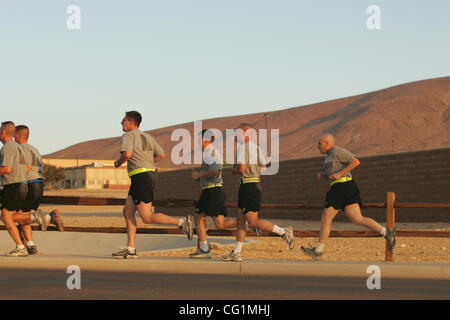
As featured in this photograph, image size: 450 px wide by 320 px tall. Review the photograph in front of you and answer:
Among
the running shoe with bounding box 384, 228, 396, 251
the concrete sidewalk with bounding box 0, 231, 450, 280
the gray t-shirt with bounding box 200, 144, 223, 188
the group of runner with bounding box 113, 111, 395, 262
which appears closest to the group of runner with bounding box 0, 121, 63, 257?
the concrete sidewalk with bounding box 0, 231, 450, 280

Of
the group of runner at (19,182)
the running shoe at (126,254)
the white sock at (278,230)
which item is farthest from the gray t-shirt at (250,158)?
the group of runner at (19,182)

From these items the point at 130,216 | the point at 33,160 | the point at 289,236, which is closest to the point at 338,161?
the point at 289,236

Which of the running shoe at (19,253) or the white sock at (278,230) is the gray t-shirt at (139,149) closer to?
the white sock at (278,230)

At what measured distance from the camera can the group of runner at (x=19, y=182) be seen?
1284cm

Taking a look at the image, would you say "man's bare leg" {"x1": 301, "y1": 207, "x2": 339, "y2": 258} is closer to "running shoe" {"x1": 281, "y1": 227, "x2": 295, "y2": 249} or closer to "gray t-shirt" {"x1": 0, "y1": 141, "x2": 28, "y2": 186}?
"running shoe" {"x1": 281, "y1": 227, "x2": 295, "y2": 249}

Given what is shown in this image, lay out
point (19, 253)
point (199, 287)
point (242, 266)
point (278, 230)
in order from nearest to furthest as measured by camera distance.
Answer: point (199, 287) < point (242, 266) < point (278, 230) < point (19, 253)

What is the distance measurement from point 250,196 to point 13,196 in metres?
3.79

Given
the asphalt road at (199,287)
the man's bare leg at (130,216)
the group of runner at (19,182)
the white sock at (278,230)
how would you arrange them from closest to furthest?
the asphalt road at (199,287) < the man's bare leg at (130,216) < the white sock at (278,230) < the group of runner at (19,182)

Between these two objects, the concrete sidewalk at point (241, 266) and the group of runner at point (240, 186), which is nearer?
the concrete sidewalk at point (241, 266)

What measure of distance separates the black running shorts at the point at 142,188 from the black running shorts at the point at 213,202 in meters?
0.92

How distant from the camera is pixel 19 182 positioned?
13.0m

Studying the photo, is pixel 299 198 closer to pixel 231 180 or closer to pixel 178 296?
pixel 231 180

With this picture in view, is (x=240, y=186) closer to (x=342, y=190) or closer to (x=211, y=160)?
(x=211, y=160)

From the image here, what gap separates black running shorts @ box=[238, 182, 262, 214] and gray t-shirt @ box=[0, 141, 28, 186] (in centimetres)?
351
